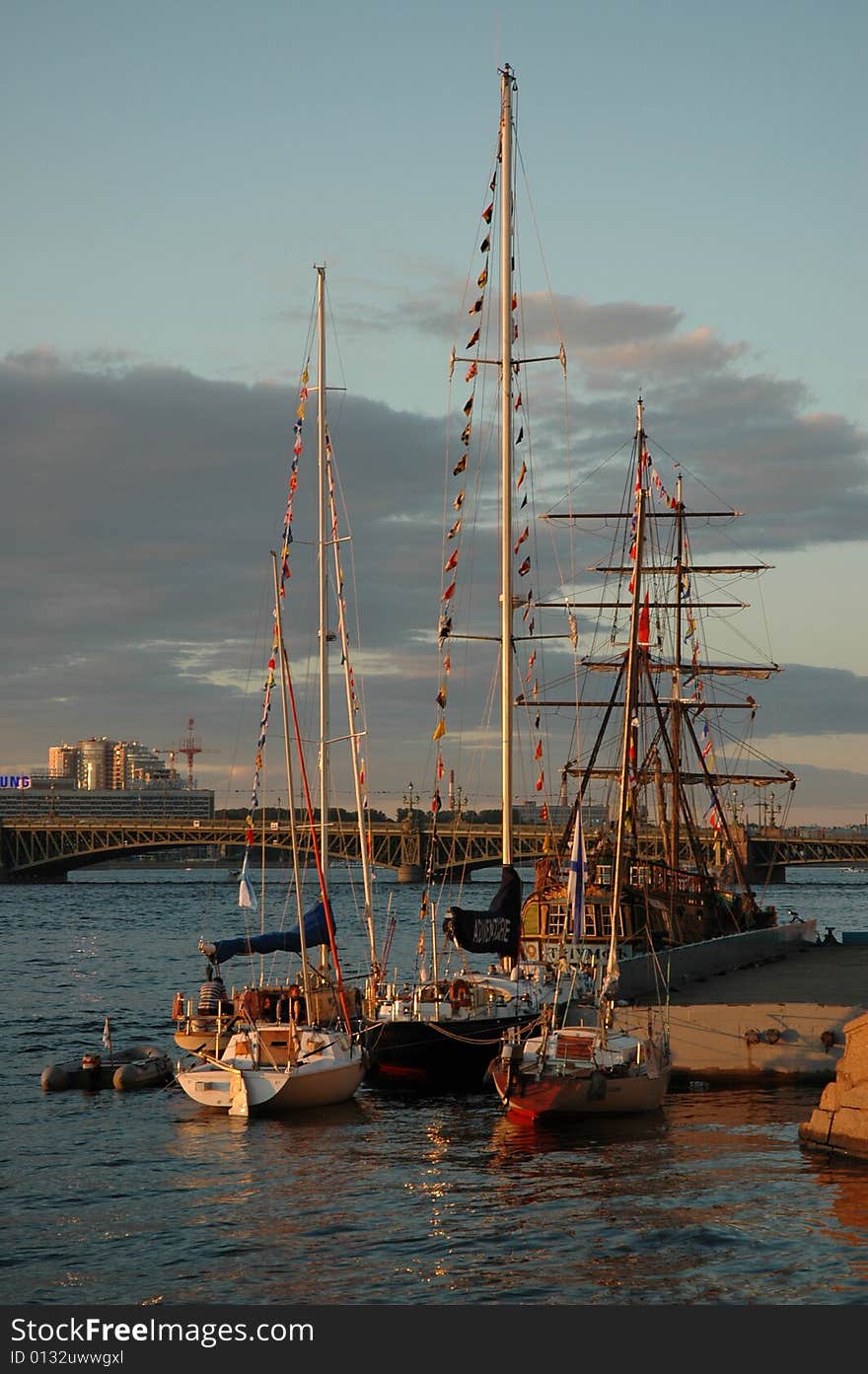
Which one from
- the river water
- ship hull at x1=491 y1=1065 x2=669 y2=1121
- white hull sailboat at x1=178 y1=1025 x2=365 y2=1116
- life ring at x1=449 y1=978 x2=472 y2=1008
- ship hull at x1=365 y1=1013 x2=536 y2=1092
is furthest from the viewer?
life ring at x1=449 y1=978 x2=472 y2=1008

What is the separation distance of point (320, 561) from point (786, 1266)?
2918 centimetres

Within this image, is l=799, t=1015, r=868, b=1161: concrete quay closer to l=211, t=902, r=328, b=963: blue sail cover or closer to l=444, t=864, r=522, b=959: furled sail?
l=444, t=864, r=522, b=959: furled sail

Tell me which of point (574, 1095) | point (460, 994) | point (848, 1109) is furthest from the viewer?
point (460, 994)

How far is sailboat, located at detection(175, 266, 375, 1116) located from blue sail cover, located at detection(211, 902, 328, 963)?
0.04 metres

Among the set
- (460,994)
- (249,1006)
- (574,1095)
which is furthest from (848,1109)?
(249,1006)

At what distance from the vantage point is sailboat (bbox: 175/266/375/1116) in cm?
4041

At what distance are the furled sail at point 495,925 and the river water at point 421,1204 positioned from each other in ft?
13.8

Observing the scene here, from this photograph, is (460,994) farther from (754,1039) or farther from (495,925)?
(754,1039)

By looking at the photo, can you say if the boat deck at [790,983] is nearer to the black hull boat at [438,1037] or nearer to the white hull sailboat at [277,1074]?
the black hull boat at [438,1037]

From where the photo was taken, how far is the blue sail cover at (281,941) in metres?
46.6

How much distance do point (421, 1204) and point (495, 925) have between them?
15.5 metres

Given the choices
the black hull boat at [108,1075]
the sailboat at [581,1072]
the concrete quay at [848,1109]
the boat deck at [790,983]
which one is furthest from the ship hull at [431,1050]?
the concrete quay at [848,1109]

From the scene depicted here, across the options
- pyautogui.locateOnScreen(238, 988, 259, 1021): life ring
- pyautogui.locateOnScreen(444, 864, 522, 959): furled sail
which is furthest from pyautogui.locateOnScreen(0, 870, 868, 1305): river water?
pyautogui.locateOnScreen(444, 864, 522, 959): furled sail

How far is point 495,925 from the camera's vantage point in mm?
45906
